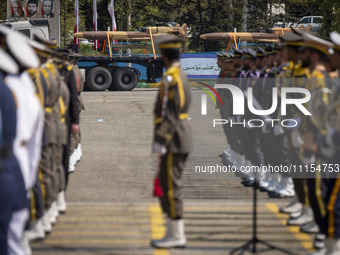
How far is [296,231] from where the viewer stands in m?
8.13

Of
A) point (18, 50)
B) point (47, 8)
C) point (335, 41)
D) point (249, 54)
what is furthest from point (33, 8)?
point (18, 50)

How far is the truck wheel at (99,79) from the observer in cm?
3638

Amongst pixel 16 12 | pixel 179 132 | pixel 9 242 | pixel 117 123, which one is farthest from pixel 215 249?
pixel 16 12

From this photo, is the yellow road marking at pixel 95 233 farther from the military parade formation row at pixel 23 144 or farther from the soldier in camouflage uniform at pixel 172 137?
the soldier in camouflage uniform at pixel 172 137

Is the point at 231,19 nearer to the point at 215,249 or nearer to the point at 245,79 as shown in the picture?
the point at 245,79

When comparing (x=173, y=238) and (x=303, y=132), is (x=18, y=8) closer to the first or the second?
(x=173, y=238)

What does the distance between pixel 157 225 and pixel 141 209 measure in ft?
3.00

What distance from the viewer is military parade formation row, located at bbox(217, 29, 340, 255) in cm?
675

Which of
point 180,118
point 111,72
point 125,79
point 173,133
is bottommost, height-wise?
point 125,79

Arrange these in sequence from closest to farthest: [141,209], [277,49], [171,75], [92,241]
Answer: [171,75] → [92,241] → [141,209] → [277,49]

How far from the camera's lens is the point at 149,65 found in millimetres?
37438

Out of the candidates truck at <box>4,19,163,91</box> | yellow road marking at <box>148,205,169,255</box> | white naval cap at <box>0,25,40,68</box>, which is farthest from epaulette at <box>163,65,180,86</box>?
truck at <box>4,19,163,91</box>

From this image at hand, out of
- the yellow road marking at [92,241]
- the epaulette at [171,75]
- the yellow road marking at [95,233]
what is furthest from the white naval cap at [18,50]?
the yellow road marking at [95,233]

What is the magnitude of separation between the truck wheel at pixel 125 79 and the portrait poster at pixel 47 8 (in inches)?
418
